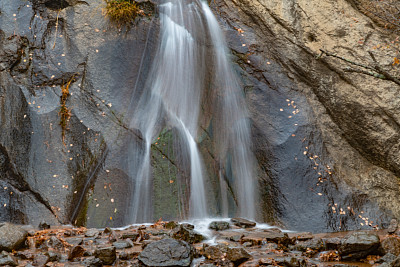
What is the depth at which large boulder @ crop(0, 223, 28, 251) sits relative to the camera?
187 inches

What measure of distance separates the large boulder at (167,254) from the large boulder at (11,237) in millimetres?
1734

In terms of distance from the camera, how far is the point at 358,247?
4.62 meters

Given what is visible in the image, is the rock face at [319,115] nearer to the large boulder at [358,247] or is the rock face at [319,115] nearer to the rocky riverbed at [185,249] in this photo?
the rocky riverbed at [185,249]

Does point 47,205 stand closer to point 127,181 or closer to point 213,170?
point 127,181

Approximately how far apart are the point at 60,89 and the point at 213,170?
353 cm

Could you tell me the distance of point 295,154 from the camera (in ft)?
23.5

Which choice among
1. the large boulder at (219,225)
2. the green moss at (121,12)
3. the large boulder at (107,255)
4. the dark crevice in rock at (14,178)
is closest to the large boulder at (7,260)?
the large boulder at (107,255)

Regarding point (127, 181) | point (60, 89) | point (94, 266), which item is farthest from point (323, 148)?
point (60, 89)

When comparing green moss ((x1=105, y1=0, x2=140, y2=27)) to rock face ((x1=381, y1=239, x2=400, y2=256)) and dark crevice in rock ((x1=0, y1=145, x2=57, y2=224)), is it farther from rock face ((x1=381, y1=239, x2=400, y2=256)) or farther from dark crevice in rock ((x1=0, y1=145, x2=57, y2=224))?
rock face ((x1=381, y1=239, x2=400, y2=256))

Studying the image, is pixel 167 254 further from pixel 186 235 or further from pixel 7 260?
pixel 7 260

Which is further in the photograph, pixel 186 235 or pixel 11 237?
pixel 186 235

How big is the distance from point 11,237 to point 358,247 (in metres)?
4.40

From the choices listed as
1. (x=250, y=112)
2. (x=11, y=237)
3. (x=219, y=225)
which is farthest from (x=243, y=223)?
(x=11, y=237)

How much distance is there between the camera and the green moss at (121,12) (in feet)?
28.2
